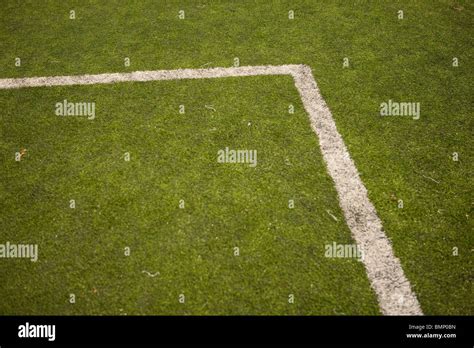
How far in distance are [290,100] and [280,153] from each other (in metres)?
0.94

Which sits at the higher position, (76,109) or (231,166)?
(76,109)

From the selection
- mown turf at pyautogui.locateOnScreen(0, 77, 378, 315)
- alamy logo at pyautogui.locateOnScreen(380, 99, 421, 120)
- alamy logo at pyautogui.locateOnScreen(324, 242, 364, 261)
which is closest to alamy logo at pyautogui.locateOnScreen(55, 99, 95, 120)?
mown turf at pyautogui.locateOnScreen(0, 77, 378, 315)

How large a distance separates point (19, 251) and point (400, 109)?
413 centimetres

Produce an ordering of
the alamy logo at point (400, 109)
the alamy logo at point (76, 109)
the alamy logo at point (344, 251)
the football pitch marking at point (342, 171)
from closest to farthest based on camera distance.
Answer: the football pitch marking at point (342, 171)
the alamy logo at point (344, 251)
the alamy logo at point (400, 109)
the alamy logo at point (76, 109)

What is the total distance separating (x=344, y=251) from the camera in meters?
3.29

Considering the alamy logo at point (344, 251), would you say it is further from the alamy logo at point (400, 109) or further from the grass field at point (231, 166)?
the alamy logo at point (400, 109)

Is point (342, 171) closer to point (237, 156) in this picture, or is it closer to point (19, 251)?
point (237, 156)

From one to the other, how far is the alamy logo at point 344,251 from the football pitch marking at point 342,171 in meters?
0.05

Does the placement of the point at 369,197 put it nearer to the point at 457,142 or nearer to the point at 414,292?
the point at 414,292

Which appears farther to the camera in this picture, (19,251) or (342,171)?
(342,171)

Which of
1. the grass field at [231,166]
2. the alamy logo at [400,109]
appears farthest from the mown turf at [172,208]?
the alamy logo at [400,109]

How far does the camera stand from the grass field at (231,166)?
309cm

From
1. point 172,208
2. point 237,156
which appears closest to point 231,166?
point 237,156
